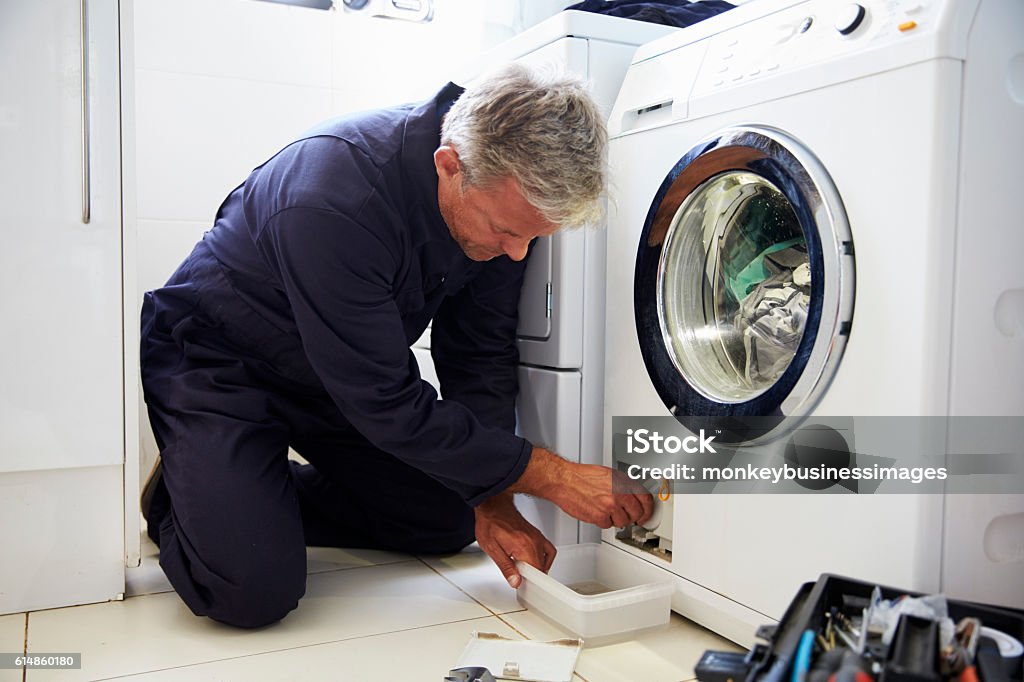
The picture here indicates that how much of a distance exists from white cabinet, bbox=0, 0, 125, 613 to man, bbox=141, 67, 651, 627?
12 cm

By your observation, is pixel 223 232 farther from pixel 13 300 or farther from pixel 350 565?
pixel 350 565

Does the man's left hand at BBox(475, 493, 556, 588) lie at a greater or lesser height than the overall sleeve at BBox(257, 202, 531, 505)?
lesser

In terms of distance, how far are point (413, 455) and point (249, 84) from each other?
128 cm

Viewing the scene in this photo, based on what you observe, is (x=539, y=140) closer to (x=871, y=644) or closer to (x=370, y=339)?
(x=370, y=339)

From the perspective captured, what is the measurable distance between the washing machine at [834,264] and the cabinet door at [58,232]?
915 mm

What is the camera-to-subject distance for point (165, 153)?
2182mm

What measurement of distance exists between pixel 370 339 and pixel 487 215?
26cm

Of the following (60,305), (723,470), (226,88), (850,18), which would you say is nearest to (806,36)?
(850,18)

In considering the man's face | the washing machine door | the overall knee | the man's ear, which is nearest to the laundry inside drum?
the washing machine door

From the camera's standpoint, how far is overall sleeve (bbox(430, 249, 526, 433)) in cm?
165

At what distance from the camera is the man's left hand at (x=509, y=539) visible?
152 centimetres

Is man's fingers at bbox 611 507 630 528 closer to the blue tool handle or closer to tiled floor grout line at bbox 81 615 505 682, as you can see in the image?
tiled floor grout line at bbox 81 615 505 682

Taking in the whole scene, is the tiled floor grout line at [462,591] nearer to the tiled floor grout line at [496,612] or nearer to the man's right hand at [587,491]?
the tiled floor grout line at [496,612]

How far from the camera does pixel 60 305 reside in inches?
58.5
